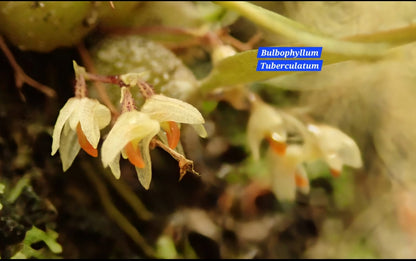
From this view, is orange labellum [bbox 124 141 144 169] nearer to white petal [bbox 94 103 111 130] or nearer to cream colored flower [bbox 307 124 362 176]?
white petal [bbox 94 103 111 130]

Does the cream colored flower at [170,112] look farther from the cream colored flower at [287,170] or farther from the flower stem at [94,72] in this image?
the cream colored flower at [287,170]

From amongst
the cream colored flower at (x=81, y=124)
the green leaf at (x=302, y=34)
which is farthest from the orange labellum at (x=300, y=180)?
the cream colored flower at (x=81, y=124)

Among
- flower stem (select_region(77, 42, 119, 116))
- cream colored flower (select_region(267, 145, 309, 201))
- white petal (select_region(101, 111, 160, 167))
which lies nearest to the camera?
white petal (select_region(101, 111, 160, 167))

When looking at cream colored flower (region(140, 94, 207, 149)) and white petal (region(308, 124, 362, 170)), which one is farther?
white petal (region(308, 124, 362, 170))

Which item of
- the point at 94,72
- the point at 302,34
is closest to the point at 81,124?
the point at 94,72

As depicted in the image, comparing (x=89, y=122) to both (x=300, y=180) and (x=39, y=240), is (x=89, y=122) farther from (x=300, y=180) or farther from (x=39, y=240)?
(x=300, y=180)

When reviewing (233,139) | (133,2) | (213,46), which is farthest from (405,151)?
(133,2)

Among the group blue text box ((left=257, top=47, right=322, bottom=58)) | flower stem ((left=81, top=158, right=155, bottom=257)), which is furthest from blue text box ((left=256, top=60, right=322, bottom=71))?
flower stem ((left=81, top=158, right=155, bottom=257))

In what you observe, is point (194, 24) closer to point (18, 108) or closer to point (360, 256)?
point (18, 108)

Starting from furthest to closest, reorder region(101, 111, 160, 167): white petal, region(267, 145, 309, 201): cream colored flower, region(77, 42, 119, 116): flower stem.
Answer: region(267, 145, 309, 201): cream colored flower
region(77, 42, 119, 116): flower stem
region(101, 111, 160, 167): white petal
